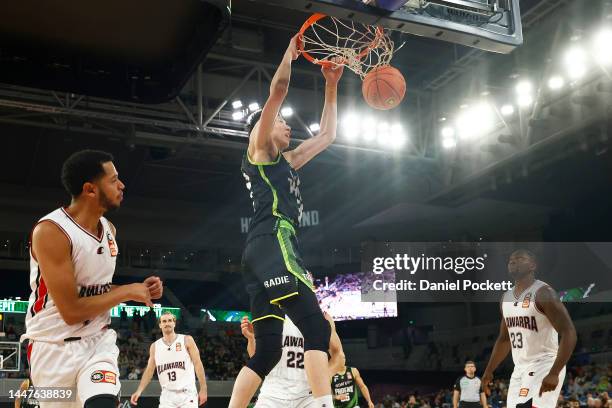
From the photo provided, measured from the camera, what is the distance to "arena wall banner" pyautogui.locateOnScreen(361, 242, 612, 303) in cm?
1972

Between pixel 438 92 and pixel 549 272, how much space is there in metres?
7.34

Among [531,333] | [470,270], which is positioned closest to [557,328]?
[531,333]

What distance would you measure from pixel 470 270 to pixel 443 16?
53.1 ft

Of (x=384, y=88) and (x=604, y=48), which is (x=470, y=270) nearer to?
(x=604, y=48)

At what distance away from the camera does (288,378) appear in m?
6.50

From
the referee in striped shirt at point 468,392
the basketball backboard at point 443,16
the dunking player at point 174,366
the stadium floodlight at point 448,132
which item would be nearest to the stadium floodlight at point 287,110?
the stadium floodlight at point 448,132

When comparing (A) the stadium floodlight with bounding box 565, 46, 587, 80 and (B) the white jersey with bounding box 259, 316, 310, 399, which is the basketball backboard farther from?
(A) the stadium floodlight with bounding box 565, 46, 587, 80

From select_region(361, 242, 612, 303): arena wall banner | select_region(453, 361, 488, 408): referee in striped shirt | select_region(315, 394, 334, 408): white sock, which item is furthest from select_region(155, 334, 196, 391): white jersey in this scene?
select_region(361, 242, 612, 303): arena wall banner

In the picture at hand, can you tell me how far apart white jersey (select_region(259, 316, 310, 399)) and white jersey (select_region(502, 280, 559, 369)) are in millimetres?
1866

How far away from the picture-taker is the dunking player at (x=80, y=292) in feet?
10.5

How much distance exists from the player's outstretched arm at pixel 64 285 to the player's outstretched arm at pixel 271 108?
153cm

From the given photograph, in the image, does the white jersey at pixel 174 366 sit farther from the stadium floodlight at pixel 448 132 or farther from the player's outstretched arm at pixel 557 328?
the stadium floodlight at pixel 448 132

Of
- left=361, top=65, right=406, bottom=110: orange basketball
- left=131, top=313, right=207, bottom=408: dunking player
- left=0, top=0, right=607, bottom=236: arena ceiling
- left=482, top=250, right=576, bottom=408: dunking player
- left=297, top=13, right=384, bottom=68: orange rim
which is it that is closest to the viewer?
left=297, top=13, right=384, bottom=68: orange rim

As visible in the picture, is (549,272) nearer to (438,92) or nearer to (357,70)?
(438,92)
